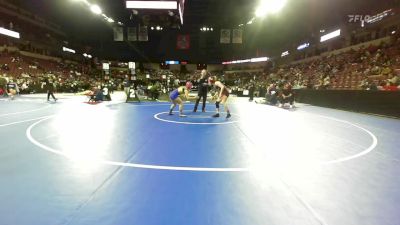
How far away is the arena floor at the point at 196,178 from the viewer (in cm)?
309

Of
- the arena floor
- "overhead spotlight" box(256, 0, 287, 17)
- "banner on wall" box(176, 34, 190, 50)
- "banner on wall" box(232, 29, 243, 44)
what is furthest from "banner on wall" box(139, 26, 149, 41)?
the arena floor

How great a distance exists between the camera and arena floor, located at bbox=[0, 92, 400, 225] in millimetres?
3090

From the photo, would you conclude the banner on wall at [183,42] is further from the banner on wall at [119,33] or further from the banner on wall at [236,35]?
the banner on wall at [119,33]

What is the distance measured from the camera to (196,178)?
421 centimetres

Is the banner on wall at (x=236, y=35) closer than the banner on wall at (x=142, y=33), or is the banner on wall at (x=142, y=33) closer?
the banner on wall at (x=142, y=33)

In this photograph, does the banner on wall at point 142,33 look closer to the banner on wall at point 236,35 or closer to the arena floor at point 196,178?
the banner on wall at point 236,35

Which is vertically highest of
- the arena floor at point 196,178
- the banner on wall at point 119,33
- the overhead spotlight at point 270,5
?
the overhead spotlight at point 270,5

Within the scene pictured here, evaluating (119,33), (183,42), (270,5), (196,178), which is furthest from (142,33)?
(196,178)

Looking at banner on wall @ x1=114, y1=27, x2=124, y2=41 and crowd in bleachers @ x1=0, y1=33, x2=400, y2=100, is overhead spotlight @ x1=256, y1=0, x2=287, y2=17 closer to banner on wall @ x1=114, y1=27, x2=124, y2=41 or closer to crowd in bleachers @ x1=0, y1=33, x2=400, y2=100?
crowd in bleachers @ x1=0, y1=33, x2=400, y2=100

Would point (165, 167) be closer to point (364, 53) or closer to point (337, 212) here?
point (337, 212)

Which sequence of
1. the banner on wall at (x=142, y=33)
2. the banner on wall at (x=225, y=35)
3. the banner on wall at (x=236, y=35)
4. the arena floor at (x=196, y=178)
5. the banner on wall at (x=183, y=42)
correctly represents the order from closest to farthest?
the arena floor at (x=196, y=178) → the banner on wall at (x=142, y=33) → the banner on wall at (x=236, y=35) → the banner on wall at (x=225, y=35) → the banner on wall at (x=183, y=42)

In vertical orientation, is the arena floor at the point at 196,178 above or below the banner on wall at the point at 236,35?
below

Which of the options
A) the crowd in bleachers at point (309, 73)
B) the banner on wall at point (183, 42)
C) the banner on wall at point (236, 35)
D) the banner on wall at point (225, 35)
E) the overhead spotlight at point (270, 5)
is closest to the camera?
the crowd in bleachers at point (309, 73)

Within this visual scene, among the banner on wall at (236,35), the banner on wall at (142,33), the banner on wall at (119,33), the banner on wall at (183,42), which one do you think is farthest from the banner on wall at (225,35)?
the banner on wall at (119,33)
